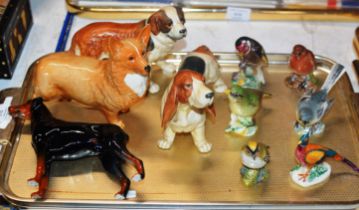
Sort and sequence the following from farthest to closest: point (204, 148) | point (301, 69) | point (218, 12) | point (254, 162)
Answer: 1. point (218, 12)
2. point (301, 69)
3. point (204, 148)
4. point (254, 162)

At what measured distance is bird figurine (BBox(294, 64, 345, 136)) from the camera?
1.01m

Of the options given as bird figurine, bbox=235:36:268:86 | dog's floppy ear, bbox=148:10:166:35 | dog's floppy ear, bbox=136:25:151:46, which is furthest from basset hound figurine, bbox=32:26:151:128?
bird figurine, bbox=235:36:268:86

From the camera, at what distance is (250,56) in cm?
108

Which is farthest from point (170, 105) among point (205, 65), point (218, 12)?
point (218, 12)

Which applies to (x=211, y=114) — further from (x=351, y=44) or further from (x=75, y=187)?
(x=351, y=44)

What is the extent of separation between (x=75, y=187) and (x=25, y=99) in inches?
9.6

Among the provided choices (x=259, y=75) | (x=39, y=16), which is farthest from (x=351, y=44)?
(x=39, y=16)

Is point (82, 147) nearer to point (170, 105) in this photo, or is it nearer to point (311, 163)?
point (170, 105)

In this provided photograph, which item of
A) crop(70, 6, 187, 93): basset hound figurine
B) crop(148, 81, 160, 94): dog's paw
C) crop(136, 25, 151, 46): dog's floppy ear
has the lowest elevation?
crop(148, 81, 160, 94): dog's paw

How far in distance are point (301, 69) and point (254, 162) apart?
0.93ft

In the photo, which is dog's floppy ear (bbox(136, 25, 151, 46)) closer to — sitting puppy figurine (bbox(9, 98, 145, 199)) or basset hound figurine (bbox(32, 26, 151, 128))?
basset hound figurine (bbox(32, 26, 151, 128))

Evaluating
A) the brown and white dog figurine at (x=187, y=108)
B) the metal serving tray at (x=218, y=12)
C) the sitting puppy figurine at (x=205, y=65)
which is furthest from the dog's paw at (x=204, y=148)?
the metal serving tray at (x=218, y=12)

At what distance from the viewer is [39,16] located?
4.70ft

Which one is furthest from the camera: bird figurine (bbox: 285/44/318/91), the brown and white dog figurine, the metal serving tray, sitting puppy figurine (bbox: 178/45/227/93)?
the metal serving tray
